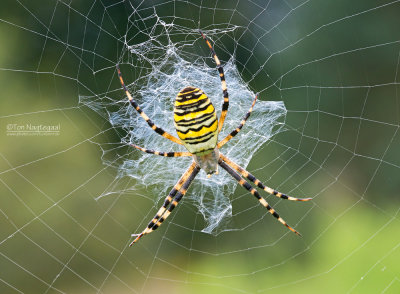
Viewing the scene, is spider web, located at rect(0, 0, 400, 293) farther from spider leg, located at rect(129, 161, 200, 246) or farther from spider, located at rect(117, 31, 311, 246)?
spider, located at rect(117, 31, 311, 246)

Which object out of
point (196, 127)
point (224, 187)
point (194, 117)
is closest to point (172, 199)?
point (196, 127)

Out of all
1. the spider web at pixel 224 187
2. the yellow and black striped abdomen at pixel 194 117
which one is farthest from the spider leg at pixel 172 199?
the spider web at pixel 224 187

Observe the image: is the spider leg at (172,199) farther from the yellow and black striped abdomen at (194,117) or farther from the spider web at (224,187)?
the spider web at (224,187)

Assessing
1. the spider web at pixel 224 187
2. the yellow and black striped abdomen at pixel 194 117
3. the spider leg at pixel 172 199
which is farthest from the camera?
the spider web at pixel 224 187

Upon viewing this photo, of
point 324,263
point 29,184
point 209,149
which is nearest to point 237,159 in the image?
point 209,149

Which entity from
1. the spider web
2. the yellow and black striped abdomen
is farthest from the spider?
the spider web
